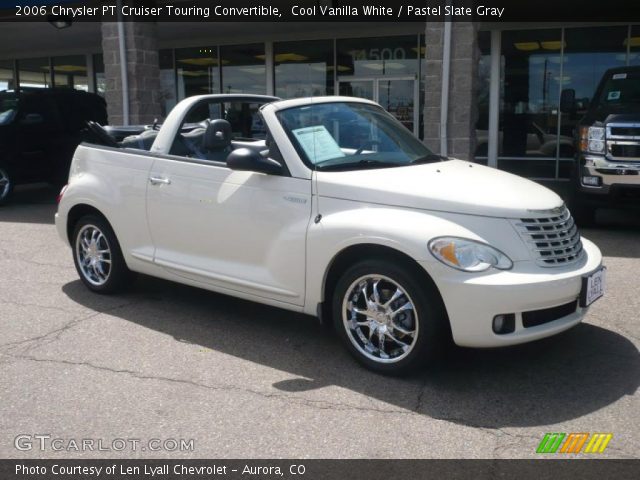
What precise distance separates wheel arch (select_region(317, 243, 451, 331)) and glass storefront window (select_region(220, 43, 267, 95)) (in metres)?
15.1

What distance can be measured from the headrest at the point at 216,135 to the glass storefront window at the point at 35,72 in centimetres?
1961

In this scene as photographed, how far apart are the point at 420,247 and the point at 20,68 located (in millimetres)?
22856

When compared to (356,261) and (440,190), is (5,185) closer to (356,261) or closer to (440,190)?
(356,261)

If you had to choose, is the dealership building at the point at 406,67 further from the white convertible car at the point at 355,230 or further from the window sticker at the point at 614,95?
the white convertible car at the point at 355,230

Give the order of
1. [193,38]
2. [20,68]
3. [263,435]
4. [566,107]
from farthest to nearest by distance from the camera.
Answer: [20,68]
[193,38]
[566,107]
[263,435]

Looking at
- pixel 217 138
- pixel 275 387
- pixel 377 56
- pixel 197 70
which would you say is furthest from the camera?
pixel 197 70

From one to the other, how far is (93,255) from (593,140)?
21.1ft

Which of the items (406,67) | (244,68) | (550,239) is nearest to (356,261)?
(550,239)

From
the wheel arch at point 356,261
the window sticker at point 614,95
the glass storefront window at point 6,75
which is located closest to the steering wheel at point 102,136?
the wheel arch at point 356,261

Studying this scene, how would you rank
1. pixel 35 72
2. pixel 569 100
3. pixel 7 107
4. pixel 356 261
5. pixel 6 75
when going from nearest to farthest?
pixel 356 261 → pixel 569 100 → pixel 7 107 → pixel 35 72 → pixel 6 75

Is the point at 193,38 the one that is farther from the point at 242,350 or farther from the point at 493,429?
the point at 493,429

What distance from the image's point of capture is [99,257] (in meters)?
5.96
